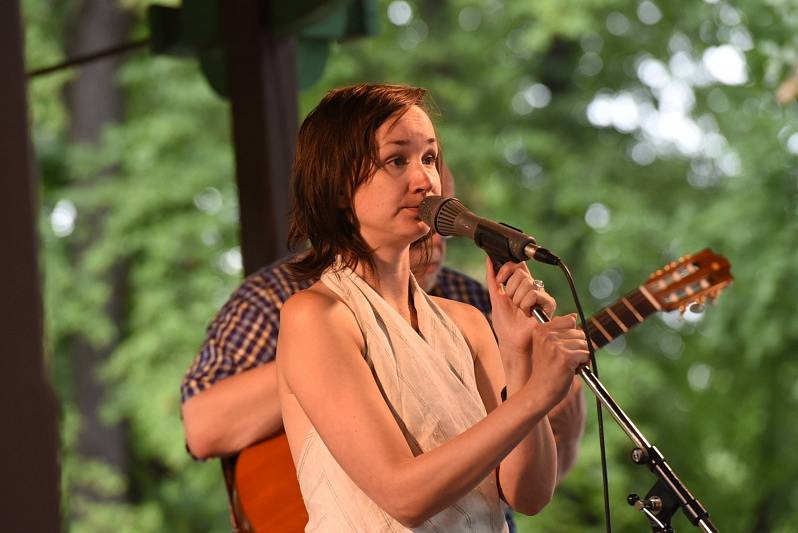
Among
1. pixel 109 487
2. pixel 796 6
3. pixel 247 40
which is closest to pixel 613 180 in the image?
pixel 796 6

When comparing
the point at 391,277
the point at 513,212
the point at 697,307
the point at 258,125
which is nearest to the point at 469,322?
the point at 391,277

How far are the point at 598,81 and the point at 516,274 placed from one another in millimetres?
8678

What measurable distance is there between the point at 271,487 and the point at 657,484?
1.21 meters

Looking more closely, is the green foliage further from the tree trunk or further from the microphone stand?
the microphone stand

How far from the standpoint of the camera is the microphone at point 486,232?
1.85 meters

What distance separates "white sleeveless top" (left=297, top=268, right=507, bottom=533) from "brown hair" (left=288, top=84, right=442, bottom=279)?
0.06 m

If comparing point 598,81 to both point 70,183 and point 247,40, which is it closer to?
point 70,183

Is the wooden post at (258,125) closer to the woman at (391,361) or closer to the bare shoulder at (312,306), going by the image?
the woman at (391,361)

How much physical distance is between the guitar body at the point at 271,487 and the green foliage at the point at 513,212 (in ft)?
20.8

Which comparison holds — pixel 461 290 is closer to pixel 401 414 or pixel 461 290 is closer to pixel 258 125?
pixel 258 125

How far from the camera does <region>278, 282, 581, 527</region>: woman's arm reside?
1825mm

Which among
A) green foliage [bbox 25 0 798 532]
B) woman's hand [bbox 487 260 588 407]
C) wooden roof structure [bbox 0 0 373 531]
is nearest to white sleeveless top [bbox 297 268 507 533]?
woman's hand [bbox 487 260 588 407]

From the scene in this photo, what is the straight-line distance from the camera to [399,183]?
6.56ft

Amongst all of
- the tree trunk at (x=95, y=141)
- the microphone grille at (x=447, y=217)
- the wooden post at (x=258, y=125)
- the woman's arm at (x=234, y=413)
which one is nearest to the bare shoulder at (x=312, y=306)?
the microphone grille at (x=447, y=217)
